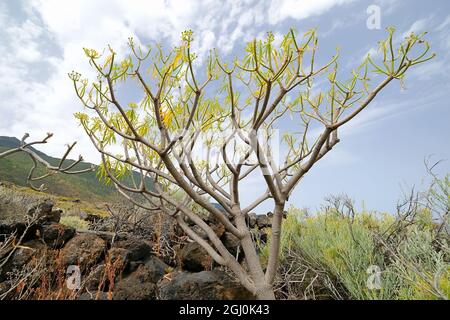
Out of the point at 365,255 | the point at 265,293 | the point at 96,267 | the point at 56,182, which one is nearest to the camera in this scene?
the point at 265,293

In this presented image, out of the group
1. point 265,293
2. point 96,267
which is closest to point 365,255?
point 265,293

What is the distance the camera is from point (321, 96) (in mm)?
3408

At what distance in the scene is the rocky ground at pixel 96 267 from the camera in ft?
11.2

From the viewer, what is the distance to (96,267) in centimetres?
425

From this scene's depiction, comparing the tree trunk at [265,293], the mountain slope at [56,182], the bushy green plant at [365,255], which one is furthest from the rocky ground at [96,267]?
the mountain slope at [56,182]

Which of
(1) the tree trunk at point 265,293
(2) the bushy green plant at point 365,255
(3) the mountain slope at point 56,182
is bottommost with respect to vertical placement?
(1) the tree trunk at point 265,293

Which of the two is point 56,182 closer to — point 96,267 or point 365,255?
point 96,267

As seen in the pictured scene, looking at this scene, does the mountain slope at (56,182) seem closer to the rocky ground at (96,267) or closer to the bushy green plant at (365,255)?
the rocky ground at (96,267)

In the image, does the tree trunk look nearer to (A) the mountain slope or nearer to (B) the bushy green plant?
(B) the bushy green plant

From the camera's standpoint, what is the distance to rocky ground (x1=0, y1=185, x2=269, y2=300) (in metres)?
3.40

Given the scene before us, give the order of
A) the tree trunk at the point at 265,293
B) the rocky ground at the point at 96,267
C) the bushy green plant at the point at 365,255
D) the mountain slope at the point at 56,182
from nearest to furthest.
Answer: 1. the bushy green plant at the point at 365,255
2. the tree trunk at the point at 265,293
3. the rocky ground at the point at 96,267
4. the mountain slope at the point at 56,182
